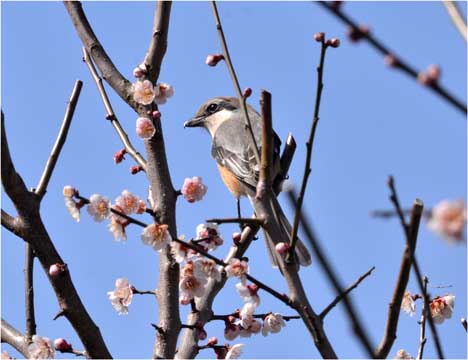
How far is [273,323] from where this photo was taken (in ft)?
12.6

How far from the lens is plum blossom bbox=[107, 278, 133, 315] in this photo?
392cm

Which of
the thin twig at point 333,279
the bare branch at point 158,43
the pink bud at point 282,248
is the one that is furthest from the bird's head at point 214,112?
the thin twig at point 333,279

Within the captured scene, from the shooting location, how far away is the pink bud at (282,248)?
2.79m

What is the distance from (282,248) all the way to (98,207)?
106 cm

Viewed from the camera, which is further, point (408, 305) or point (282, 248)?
point (408, 305)

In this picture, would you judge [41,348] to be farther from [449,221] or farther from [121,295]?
[449,221]

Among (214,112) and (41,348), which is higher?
(214,112)

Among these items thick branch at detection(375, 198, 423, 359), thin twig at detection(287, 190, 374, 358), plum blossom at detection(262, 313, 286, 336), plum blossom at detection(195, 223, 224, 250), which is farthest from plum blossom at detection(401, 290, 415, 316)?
thin twig at detection(287, 190, 374, 358)

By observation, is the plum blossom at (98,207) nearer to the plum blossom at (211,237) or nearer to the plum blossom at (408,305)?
the plum blossom at (211,237)

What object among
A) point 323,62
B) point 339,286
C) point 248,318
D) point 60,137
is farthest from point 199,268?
point 339,286

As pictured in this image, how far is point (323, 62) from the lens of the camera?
2.67 m

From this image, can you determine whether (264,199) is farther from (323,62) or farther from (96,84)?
(96,84)

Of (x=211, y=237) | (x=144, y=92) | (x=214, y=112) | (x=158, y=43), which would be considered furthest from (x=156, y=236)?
(x=214, y=112)

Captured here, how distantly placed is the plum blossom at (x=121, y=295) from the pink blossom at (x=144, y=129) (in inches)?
29.1
